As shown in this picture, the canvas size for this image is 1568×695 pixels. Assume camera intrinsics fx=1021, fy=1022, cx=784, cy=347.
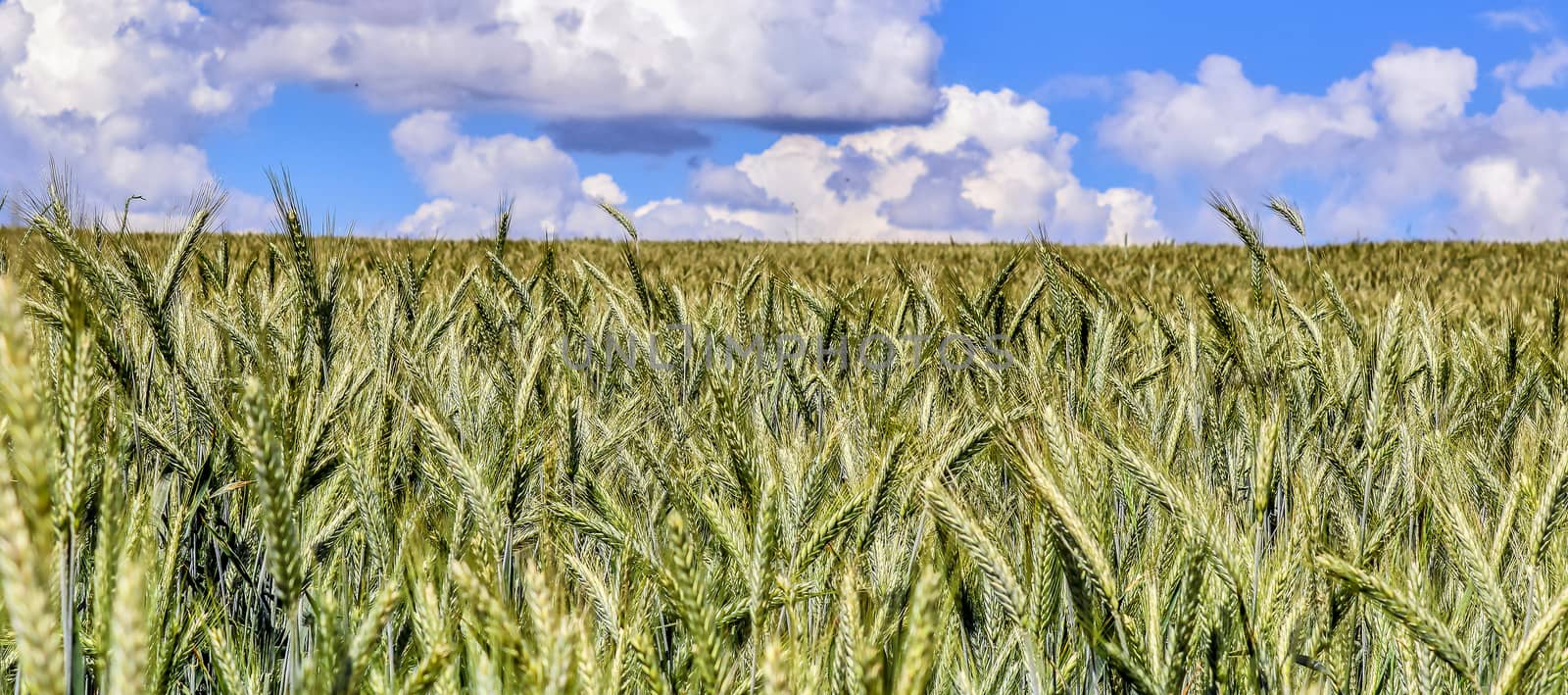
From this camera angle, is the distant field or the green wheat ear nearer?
the green wheat ear

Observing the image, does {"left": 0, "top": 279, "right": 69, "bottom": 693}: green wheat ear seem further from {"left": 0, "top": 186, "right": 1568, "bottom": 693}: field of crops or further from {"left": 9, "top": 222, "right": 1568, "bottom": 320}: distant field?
{"left": 9, "top": 222, "right": 1568, "bottom": 320}: distant field

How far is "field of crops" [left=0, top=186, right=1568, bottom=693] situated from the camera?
2.92 ft

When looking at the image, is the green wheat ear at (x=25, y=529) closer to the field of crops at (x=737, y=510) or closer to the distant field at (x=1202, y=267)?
the field of crops at (x=737, y=510)

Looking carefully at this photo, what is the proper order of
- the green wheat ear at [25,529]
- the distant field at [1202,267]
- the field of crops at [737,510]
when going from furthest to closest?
1. the distant field at [1202,267]
2. the field of crops at [737,510]
3. the green wheat ear at [25,529]

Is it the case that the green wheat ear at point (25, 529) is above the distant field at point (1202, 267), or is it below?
below

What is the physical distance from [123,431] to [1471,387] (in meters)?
3.61

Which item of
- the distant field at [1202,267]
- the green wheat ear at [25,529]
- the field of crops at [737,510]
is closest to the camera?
the green wheat ear at [25,529]

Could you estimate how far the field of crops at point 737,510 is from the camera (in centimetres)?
→ 89

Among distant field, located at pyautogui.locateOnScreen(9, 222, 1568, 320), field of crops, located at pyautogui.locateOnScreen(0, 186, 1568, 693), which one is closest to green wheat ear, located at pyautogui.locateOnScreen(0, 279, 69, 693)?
field of crops, located at pyautogui.locateOnScreen(0, 186, 1568, 693)

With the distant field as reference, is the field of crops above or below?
below

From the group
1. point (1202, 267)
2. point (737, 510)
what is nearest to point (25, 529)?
point (737, 510)

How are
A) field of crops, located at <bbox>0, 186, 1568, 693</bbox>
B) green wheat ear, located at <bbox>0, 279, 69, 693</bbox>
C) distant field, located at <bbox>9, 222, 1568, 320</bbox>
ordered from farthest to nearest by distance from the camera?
distant field, located at <bbox>9, 222, 1568, 320</bbox>
field of crops, located at <bbox>0, 186, 1568, 693</bbox>
green wheat ear, located at <bbox>0, 279, 69, 693</bbox>

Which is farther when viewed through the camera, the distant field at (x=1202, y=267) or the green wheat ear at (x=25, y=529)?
the distant field at (x=1202, y=267)

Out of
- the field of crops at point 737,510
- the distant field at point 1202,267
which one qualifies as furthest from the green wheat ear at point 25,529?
the distant field at point 1202,267
